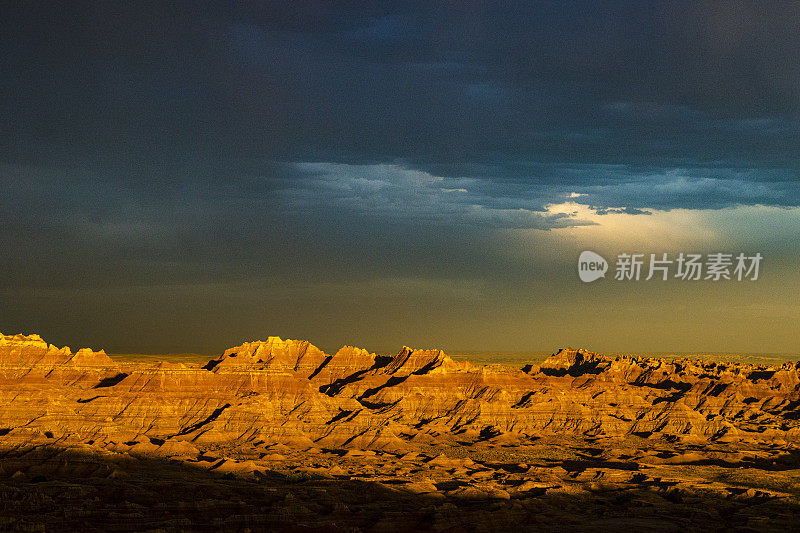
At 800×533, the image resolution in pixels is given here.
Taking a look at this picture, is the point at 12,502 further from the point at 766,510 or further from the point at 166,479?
the point at 766,510

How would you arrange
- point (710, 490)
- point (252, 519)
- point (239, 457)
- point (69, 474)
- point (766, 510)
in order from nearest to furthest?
point (252, 519) → point (766, 510) → point (69, 474) → point (710, 490) → point (239, 457)

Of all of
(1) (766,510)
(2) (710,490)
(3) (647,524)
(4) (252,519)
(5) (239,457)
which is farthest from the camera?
(5) (239,457)

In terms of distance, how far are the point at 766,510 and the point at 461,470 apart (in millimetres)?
60764

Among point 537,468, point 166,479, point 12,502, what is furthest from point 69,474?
point 537,468

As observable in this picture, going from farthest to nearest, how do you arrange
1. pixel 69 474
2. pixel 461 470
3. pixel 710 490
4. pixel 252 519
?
pixel 461 470 < pixel 710 490 < pixel 69 474 < pixel 252 519

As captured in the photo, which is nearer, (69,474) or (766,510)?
(766,510)

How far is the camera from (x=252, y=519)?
113 m

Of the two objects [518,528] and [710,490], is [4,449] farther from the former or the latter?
[710,490]

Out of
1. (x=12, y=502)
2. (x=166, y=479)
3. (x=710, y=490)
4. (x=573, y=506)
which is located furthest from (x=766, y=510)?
(x=12, y=502)

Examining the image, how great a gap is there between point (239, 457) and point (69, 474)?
48.7 metres

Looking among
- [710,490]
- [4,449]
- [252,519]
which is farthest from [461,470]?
[4,449]

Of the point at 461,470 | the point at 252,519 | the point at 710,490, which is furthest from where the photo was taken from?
the point at 461,470

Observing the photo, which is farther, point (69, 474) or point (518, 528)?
point (69, 474)

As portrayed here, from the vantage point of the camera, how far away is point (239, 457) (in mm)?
190125
